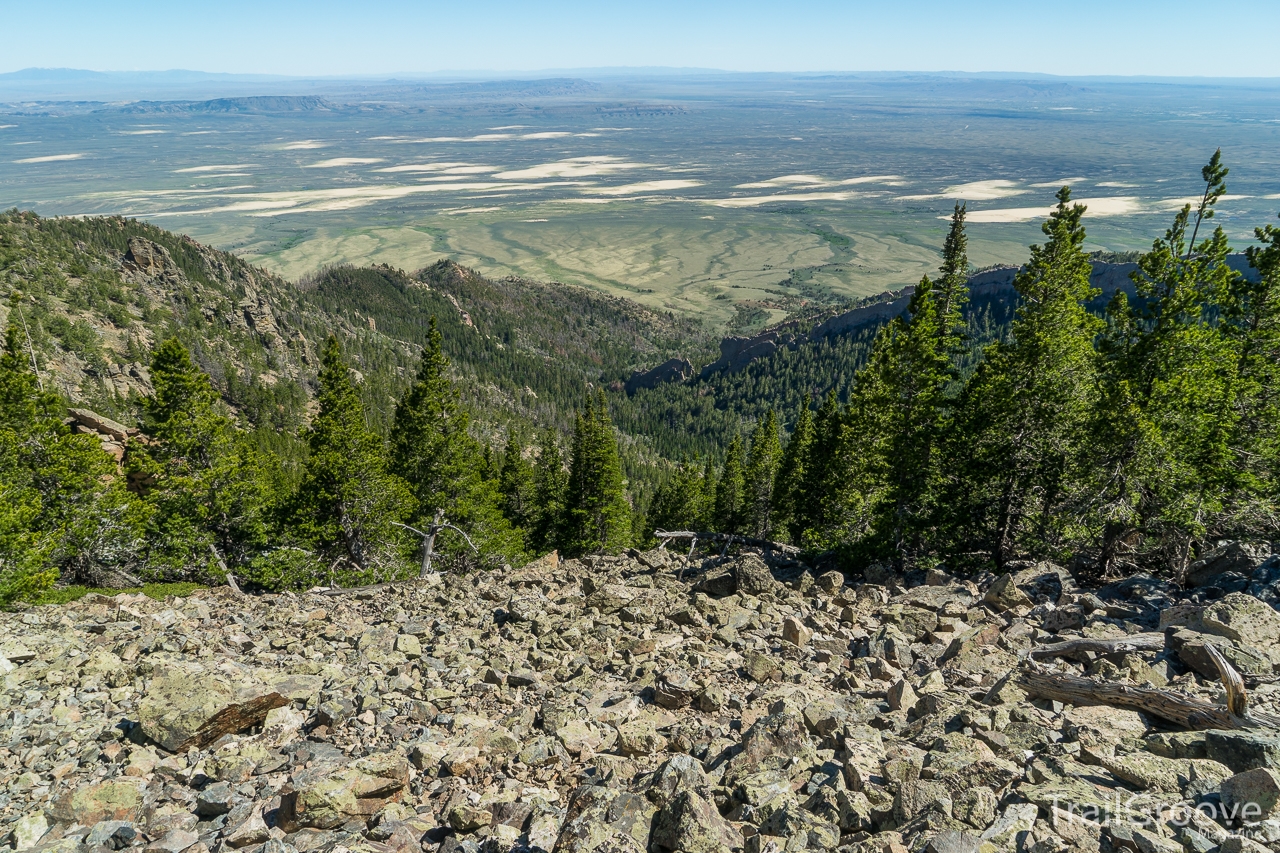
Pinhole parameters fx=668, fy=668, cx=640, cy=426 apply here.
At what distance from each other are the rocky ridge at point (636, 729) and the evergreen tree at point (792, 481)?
28.6m

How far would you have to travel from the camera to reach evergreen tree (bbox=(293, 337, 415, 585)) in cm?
2903

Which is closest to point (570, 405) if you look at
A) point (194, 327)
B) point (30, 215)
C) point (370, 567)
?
point (194, 327)

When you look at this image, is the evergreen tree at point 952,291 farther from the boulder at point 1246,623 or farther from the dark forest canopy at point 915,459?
the boulder at point 1246,623

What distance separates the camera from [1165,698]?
1073 centimetres

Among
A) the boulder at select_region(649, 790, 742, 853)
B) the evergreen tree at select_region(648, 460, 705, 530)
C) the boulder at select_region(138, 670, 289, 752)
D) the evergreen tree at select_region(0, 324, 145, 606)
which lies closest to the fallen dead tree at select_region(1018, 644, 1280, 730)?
the boulder at select_region(649, 790, 742, 853)

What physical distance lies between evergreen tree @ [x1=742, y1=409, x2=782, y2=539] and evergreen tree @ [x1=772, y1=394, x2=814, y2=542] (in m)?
1.07

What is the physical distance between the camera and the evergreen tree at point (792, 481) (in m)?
47.7

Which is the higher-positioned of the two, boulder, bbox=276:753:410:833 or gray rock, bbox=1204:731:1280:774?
gray rock, bbox=1204:731:1280:774

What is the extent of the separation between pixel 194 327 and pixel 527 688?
119079 mm

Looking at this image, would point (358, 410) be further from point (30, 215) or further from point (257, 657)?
point (30, 215)

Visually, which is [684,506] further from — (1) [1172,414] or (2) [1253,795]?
(2) [1253,795]

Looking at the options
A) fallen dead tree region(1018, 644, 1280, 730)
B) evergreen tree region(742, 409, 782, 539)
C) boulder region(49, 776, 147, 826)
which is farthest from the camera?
evergreen tree region(742, 409, 782, 539)

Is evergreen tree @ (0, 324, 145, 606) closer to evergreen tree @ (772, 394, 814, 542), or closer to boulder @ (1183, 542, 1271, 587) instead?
evergreen tree @ (772, 394, 814, 542)

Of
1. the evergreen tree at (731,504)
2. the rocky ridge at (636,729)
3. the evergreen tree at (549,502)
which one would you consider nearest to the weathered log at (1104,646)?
the rocky ridge at (636,729)
